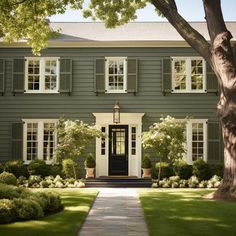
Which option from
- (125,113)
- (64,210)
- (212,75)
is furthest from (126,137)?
(64,210)

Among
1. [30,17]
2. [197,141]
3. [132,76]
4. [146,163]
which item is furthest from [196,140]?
[30,17]

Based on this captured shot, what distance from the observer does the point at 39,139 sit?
2066 centimetres

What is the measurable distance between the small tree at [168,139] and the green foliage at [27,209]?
29.9ft

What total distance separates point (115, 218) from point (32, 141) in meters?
11.6

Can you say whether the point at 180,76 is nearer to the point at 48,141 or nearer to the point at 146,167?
the point at 146,167

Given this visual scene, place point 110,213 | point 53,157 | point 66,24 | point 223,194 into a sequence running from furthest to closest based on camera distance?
point 66,24 → point 53,157 → point 223,194 → point 110,213

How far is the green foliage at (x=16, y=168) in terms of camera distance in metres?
19.3

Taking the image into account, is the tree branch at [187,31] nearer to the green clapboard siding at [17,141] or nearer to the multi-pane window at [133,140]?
the multi-pane window at [133,140]

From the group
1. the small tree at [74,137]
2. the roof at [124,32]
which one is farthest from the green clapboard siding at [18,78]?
the small tree at [74,137]

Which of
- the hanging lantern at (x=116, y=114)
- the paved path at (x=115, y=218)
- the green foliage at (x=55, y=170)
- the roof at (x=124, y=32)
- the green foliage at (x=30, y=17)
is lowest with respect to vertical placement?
the paved path at (x=115, y=218)

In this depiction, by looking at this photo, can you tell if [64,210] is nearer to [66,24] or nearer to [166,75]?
[166,75]

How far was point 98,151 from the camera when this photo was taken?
67.2 ft

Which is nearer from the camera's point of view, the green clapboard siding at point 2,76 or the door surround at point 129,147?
the door surround at point 129,147

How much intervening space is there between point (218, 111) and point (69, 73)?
917 centimetres
